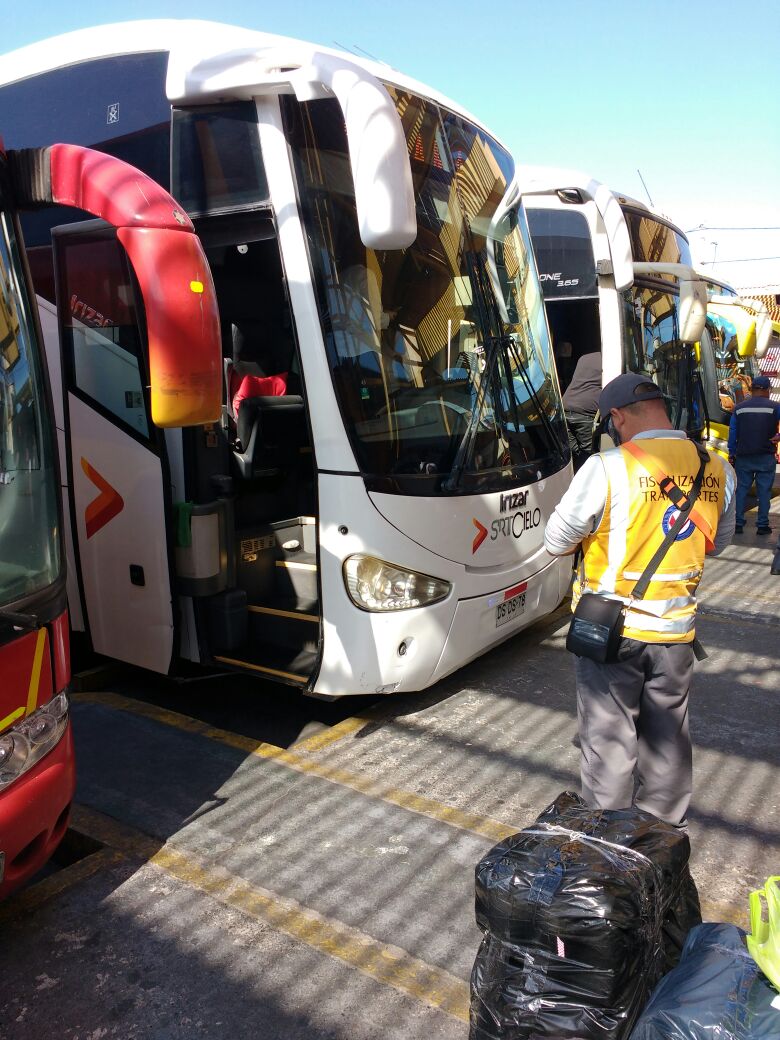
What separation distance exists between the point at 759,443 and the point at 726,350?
15.2 ft

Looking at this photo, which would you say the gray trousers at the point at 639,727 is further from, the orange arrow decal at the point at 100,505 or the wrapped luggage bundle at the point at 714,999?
the orange arrow decal at the point at 100,505

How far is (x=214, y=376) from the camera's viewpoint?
2906 mm

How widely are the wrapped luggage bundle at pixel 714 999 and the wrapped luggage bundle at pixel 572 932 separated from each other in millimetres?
102

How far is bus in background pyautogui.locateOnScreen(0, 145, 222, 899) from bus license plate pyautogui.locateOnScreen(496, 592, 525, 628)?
2472mm

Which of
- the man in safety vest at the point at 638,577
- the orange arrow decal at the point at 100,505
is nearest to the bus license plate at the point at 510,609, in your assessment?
the man in safety vest at the point at 638,577

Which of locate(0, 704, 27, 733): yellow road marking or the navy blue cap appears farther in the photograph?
the navy blue cap

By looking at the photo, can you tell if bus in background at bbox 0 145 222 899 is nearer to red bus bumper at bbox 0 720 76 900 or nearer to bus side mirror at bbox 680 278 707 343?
red bus bumper at bbox 0 720 76 900

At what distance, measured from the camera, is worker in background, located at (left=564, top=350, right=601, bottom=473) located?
7938 millimetres

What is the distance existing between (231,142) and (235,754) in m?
2.94

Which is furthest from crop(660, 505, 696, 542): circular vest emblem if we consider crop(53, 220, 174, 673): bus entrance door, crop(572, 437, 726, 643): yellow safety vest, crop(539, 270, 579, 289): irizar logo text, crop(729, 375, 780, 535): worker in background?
crop(729, 375, 780, 535): worker in background

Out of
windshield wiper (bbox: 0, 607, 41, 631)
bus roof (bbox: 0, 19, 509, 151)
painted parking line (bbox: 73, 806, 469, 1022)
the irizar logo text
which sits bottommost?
painted parking line (bbox: 73, 806, 469, 1022)

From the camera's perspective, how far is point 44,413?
9.86ft

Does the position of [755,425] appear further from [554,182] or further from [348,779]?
[348,779]

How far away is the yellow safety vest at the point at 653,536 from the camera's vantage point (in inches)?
119
